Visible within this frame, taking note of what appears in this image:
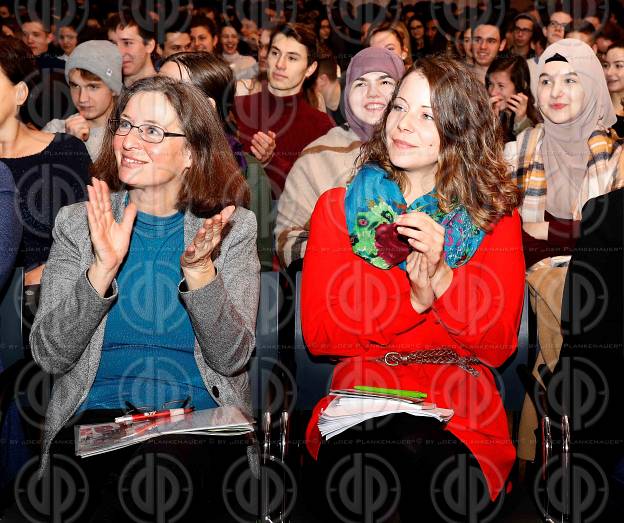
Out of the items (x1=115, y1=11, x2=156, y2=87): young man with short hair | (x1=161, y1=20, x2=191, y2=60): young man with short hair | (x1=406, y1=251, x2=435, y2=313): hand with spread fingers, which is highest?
(x1=161, y1=20, x2=191, y2=60): young man with short hair

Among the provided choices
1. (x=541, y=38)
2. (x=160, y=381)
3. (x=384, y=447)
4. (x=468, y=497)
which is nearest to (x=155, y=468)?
(x=160, y=381)

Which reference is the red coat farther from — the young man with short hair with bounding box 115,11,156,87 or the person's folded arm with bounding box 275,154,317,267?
the young man with short hair with bounding box 115,11,156,87

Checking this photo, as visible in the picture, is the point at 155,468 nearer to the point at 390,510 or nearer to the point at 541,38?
the point at 390,510

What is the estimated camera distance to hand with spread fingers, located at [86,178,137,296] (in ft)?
6.43

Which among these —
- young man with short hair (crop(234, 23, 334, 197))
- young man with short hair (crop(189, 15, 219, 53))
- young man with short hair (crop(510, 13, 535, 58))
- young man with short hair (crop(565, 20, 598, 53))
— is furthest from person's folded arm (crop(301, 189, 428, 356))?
young man with short hair (crop(510, 13, 535, 58))

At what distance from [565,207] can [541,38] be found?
261 cm

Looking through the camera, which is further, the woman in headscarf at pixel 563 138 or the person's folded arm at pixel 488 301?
the woman in headscarf at pixel 563 138

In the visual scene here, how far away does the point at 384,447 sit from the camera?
1.96 metres

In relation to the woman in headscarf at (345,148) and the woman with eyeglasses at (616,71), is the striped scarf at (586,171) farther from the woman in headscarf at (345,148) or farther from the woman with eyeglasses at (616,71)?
the woman with eyeglasses at (616,71)

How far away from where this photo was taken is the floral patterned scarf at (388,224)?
7.21 ft

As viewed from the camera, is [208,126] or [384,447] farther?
[208,126]

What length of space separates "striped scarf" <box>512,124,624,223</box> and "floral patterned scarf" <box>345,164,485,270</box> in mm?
1248

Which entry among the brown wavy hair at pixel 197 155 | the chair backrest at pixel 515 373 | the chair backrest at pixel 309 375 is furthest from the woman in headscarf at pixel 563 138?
the brown wavy hair at pixel 197 155

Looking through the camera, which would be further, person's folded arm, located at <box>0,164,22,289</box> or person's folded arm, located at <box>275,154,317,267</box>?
person's folded arm, located at <box>275,154,317,267</box>
